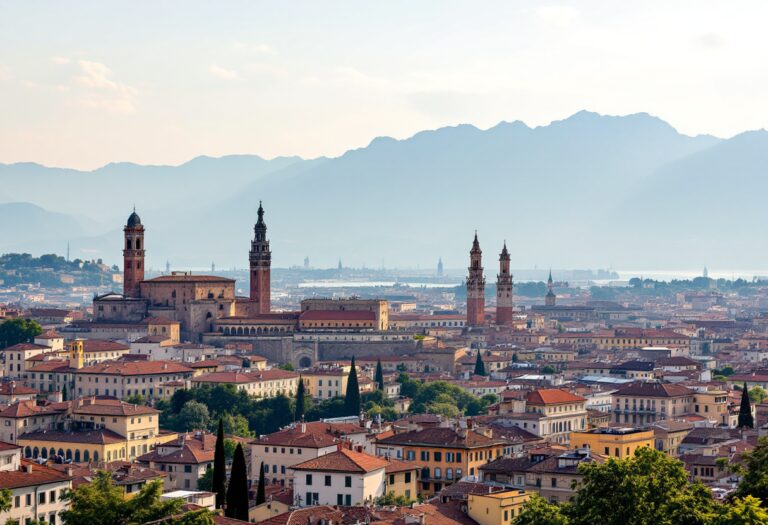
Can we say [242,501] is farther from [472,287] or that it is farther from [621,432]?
[472,287]

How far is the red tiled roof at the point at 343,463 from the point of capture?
5781 centimetres

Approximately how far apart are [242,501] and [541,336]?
116 meters

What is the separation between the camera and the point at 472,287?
168 m

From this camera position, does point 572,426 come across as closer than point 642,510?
No

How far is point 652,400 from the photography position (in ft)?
321

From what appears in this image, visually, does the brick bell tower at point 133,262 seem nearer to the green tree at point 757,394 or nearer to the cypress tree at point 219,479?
the green tree at point 757,394

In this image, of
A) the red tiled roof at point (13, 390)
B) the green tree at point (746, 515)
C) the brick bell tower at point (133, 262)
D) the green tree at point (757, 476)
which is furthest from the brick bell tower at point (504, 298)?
the green tree at point (746, 515)

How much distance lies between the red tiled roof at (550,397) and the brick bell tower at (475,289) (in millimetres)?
76007

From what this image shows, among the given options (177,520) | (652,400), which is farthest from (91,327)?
(177,520)

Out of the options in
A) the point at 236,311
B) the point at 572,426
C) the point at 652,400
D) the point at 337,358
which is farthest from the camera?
the point at 236,311

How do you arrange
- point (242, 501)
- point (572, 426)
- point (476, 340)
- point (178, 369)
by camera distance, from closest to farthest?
point (242, 501) < point (572, 426) < point (178, 369) < point (476, 340)

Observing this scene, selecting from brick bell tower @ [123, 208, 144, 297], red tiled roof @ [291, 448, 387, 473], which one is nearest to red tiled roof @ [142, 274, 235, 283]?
brick bell tower @ [123, 208, 144, 297]

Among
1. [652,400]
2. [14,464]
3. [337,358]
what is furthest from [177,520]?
[337,358]

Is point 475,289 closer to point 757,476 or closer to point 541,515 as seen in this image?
point 757,476
